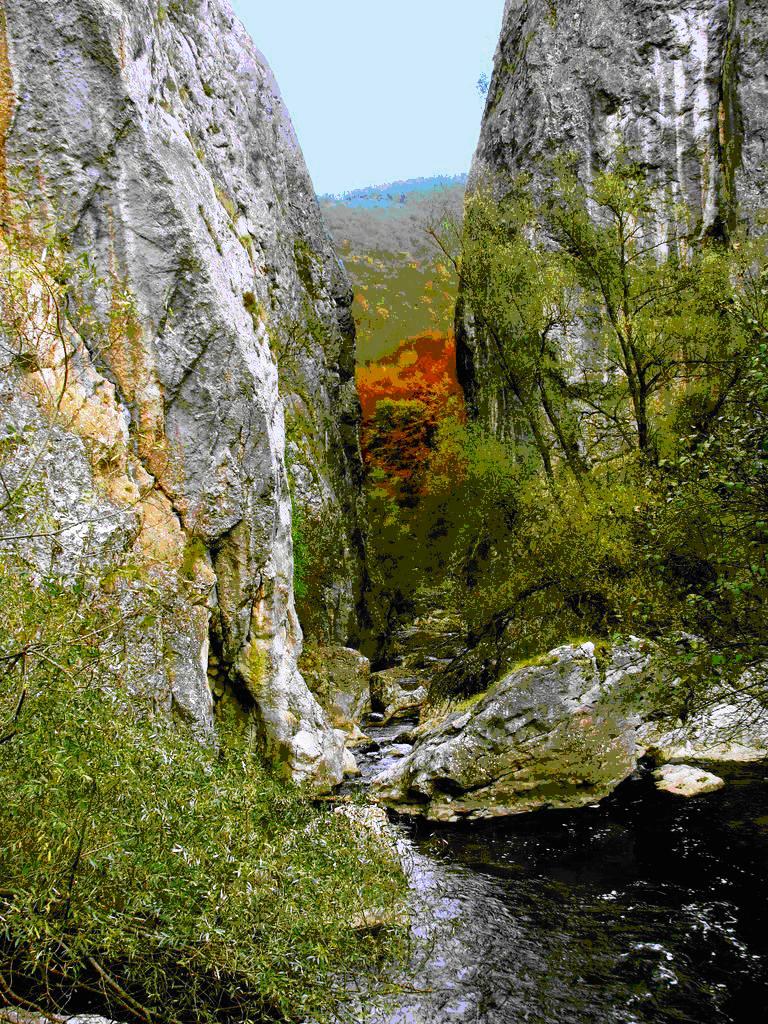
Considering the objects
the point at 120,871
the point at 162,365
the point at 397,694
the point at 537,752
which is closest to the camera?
the point at 120,871

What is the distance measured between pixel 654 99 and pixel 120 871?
4244 cm

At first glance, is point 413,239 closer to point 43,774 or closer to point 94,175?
point 94,175

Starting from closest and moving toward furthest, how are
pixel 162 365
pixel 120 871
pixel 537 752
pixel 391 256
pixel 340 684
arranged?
pixel 120 871 → pixel 162 365 → pixel 537 752 → pixel 340 684 → pixel 391 256

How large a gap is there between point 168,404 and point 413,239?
6910 centimetres

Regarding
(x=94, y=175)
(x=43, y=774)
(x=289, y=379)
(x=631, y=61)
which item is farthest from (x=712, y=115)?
(x=43, y=774)

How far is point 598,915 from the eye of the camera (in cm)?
999

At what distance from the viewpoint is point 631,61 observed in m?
38.1

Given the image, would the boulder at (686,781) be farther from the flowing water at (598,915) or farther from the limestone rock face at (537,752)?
the limestone rock face at (537,752)

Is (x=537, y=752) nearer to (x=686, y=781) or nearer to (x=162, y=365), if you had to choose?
A: (x=686, y=781)

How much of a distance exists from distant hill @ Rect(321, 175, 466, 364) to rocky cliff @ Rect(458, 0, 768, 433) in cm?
1507

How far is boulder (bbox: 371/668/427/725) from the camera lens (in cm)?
2638

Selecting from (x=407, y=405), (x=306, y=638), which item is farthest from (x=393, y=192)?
(x=306, y=638)

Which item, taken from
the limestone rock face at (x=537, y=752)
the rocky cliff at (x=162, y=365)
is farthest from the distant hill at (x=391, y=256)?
the limestone rock face at (x=537, y=752)

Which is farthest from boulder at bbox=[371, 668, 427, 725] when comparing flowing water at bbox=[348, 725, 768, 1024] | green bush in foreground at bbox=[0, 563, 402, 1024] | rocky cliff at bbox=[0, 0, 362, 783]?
green bush in foreground at bbox=[0, 563, 402, 1024]
